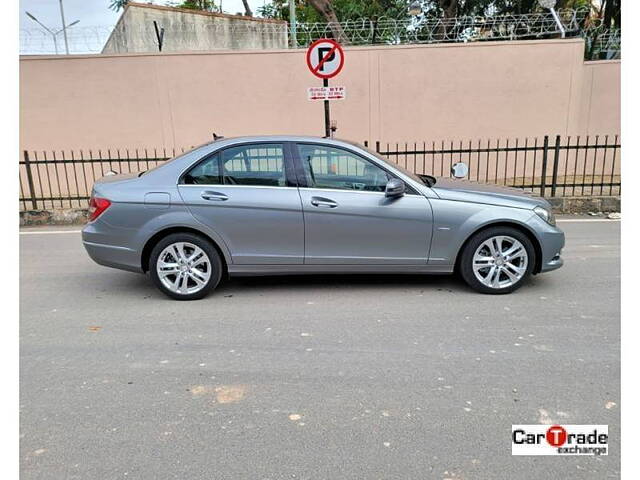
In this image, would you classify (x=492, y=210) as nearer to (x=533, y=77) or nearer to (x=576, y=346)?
(x=576, y=346)

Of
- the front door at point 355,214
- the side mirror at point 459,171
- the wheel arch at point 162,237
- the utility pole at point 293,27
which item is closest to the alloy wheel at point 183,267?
the wheel arch at point 162,237

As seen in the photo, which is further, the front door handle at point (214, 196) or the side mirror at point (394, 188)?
the front door handle at point (214, 196)

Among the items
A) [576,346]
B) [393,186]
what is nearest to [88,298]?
[393,186]

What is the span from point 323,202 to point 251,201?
707 millimetres

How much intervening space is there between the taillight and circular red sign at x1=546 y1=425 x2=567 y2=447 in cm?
422

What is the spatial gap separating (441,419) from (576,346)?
1.55 meters

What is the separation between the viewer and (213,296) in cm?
502

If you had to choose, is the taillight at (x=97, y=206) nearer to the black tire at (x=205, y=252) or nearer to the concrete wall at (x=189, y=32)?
the black tire at (x=205, y=252)

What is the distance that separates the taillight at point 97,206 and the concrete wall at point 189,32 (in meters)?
11.8

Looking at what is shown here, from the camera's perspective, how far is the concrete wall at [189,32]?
15.3 m

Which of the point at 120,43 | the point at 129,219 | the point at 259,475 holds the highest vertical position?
the point at 120,43

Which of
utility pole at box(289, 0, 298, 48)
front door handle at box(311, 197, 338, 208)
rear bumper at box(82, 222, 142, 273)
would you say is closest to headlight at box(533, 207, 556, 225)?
front door handle at box(311, 197, 338, 208)

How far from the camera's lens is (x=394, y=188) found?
15.3 feet

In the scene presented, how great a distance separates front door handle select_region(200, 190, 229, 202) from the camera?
4766 millimetres
